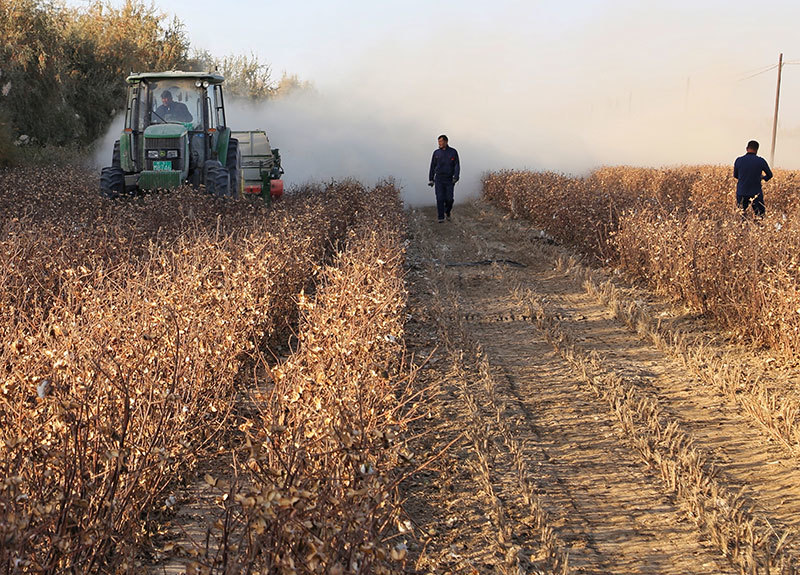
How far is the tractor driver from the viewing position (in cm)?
1324

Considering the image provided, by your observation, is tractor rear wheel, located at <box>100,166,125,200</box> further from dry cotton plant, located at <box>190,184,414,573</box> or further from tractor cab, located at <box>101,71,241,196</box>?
dry cotton plant, located at <box>190,184,414,573</box>

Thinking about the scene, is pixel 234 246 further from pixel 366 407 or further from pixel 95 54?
pixel 95 54

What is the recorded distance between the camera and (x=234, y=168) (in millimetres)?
13500

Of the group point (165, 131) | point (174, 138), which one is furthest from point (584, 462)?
point (165, 131)

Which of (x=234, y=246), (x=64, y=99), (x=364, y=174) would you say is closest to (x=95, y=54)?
(x=64, y=99)

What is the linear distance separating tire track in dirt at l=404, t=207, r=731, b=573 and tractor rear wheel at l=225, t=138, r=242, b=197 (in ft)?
20.8

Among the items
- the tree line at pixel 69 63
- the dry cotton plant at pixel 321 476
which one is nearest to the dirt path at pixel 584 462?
the dry cotton plant at pixel 321 476

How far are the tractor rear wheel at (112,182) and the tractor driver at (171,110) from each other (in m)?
1.05

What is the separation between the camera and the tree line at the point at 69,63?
25.0 metres

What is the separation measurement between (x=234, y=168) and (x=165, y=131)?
4.34ft

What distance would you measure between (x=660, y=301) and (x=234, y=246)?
4579mm

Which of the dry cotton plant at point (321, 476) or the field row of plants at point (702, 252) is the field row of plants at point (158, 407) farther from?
the field row of plants at point (702, 252)

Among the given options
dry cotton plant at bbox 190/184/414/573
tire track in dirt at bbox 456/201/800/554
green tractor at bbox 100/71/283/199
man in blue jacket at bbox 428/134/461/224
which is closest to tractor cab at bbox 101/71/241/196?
green tractor at bbox 100/71/283/199

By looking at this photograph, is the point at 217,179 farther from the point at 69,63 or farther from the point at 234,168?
the point at 69,63
